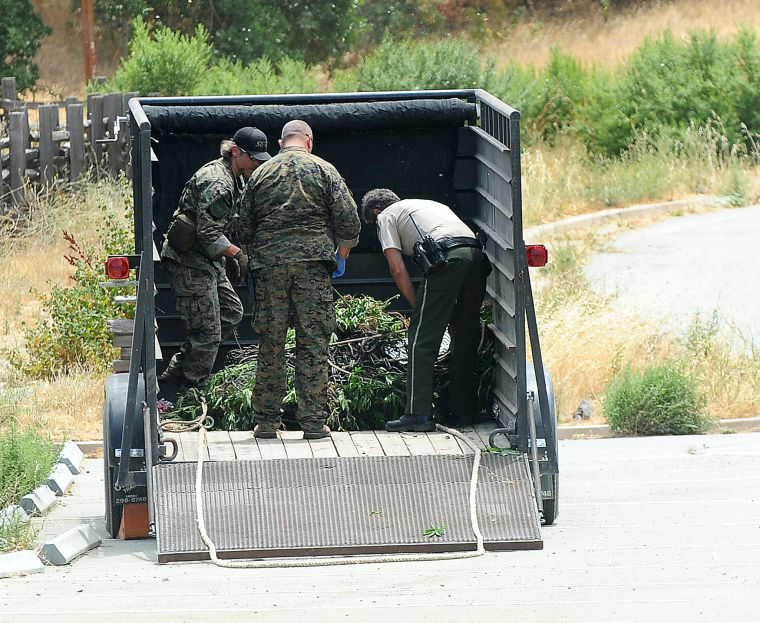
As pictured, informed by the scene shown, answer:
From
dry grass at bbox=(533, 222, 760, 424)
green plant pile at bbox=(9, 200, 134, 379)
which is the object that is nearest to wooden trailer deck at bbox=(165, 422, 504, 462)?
dry grass at bbox=(533, 222, 760, 424)

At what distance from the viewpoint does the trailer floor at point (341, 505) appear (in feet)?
17.5

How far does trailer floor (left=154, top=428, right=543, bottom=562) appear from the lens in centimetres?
534

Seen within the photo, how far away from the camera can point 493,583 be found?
15.5 ft

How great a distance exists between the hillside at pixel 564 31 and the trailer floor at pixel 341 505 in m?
33.5

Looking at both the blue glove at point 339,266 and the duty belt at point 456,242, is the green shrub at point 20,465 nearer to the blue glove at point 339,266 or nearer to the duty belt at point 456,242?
the blue glove at point 339,266

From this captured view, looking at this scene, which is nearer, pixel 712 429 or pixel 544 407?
pixel 544 407

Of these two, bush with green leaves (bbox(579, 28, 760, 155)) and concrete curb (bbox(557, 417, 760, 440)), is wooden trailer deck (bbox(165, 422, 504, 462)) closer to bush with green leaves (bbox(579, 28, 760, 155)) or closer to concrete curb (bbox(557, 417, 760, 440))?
concrete curb (bbox(557, 417, 760, 440))

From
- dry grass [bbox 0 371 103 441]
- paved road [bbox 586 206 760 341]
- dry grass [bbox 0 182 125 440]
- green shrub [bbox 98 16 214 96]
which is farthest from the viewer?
green shrub [bbox 98 16 214 96]

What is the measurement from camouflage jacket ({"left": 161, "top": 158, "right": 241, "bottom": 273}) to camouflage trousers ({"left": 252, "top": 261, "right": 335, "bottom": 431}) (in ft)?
1.95

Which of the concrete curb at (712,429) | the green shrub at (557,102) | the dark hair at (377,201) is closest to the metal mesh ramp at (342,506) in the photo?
the dark hair at (377,201)

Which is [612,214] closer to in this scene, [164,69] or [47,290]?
[164,69]

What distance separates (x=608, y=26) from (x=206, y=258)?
39918mm

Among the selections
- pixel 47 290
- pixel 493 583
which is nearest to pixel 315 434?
pixel 493 583

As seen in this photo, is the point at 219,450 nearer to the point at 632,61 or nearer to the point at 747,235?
the point at 747,235
